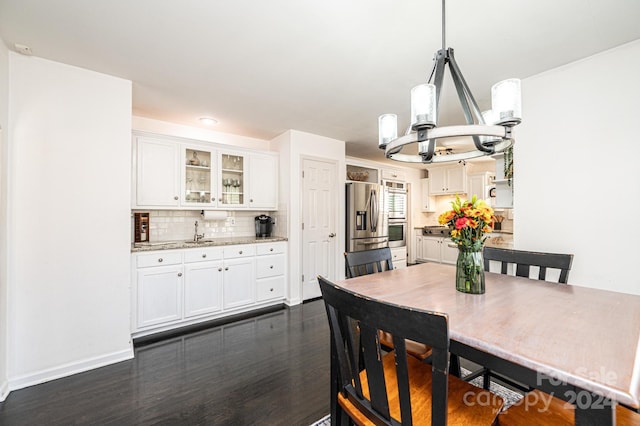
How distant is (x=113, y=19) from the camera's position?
5.44 feet

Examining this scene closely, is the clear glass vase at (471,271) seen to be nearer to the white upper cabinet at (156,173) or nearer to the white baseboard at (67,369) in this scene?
the white baseboard at (67,369)

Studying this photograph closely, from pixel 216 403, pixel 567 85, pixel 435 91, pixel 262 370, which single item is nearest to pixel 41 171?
pixel 216 403

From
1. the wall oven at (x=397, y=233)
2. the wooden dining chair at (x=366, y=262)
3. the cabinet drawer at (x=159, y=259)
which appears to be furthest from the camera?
the wall oven at (x=397, y=233)

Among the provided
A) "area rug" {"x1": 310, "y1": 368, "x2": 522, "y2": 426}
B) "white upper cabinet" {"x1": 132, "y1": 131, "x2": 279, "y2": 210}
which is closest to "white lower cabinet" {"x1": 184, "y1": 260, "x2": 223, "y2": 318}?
"white upper cabinet" {"x1": 132, "y1": 131, "x2": 279, "y2": 210}

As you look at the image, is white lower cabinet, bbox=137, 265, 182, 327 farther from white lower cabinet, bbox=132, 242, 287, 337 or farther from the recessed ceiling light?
the recessed ceiling light

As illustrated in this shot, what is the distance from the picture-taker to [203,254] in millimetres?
3031

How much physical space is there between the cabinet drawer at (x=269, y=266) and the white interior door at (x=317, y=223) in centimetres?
36

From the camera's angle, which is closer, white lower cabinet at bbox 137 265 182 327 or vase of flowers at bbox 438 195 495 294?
vase of flowers at bbox 438 195 495 294

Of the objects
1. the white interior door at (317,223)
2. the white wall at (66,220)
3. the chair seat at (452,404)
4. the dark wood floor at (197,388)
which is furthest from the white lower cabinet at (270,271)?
the chair seat at (452,404)

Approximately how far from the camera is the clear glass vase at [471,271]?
1.39m

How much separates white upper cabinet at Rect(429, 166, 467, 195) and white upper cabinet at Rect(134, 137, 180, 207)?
5494 millimetres

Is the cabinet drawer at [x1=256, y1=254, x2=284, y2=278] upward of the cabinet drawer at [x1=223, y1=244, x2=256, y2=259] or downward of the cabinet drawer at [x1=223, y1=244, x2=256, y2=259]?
downward

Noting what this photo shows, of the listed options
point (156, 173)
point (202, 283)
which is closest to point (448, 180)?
point (202, 283)

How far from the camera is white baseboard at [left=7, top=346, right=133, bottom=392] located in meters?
1.93
